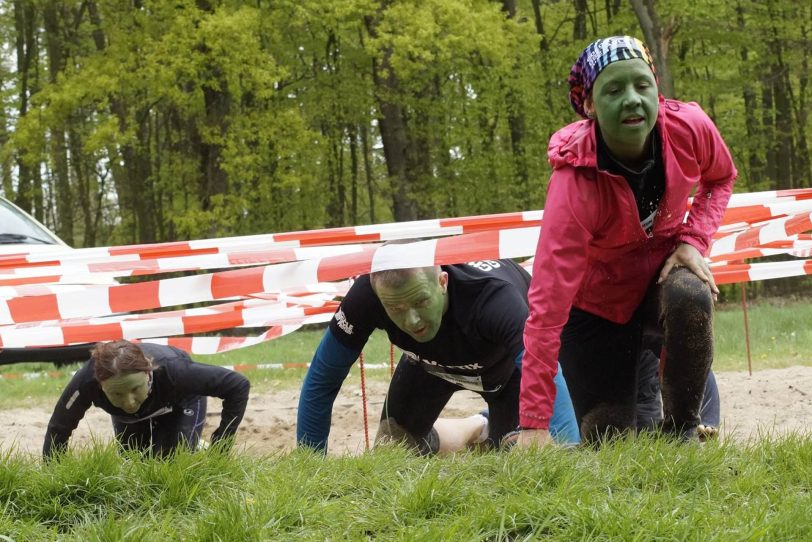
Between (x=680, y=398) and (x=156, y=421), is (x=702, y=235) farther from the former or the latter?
(x=156, y=421)

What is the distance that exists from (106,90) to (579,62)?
16.5m

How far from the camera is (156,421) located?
5965 millimetres

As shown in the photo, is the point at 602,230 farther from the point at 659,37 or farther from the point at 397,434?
the point at 659,37

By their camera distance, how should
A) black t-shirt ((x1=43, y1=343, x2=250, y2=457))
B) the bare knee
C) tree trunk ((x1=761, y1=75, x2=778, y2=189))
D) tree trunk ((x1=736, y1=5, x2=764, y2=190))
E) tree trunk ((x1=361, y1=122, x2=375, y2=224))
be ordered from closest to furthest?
black t-shirt ((x1=43, y1=343, x2=250, y2=457)), the bare knee, tree trunk ((x1=736, y1=5, x2=764, y2=190)), tree trunk ((x1=761, y1=75, x2=778, y2=189)), tree trunk ((x1=361, y1=122, x2=375, y2=224))

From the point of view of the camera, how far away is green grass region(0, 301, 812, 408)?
32.1ft

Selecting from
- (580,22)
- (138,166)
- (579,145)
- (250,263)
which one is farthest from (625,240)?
(580,22)

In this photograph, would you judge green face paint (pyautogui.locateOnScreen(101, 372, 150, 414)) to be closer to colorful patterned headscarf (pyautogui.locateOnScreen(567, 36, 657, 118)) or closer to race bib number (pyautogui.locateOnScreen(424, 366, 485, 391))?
race bib number (pyautogui.locateOnScreen(424, 366, 485, 391))

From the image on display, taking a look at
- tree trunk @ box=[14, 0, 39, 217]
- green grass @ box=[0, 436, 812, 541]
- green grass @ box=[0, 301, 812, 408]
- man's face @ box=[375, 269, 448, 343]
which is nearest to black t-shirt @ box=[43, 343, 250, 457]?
man's face @ box=[375, 269, 448, 343]

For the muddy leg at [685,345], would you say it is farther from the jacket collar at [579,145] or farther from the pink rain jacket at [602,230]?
the jacket collar at [579,145]

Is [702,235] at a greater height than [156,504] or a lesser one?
greater

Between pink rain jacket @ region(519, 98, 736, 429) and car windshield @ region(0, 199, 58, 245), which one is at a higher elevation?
car windshield @ region(0, 199, 58, 245)

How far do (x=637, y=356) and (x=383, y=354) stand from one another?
857cm

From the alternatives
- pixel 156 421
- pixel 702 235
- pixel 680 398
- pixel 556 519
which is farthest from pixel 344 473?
pixel 156 421

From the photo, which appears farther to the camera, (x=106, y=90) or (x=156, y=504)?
(x=106, y=90)
